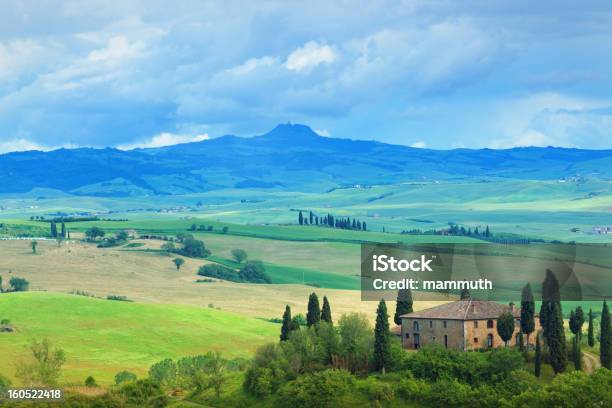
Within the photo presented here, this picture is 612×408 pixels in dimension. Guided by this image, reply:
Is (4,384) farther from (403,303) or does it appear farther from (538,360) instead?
(538,360)

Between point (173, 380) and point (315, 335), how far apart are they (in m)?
24.6

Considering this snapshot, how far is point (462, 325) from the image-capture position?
12562cm

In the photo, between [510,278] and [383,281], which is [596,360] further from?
[383,281]

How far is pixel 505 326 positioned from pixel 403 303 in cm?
1408

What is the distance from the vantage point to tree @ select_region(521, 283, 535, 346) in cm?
12462

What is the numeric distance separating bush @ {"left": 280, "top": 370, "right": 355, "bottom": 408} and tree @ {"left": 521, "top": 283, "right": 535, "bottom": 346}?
2076 cm

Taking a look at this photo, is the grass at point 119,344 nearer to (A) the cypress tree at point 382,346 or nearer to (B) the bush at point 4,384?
(B) the bush at point 4,384

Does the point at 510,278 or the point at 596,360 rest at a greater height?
the point at 510,278

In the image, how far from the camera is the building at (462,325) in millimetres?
126125

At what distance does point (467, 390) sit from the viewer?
11738 centimetres

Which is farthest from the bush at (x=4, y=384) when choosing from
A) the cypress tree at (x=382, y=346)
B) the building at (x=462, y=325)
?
the building at (x=462, y=325)

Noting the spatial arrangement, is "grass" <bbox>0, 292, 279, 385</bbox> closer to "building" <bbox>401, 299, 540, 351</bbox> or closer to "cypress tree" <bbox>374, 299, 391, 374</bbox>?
"cypress tree" <bbox>374, 299, 391, 374</bbox>

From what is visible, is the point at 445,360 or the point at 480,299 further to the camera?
the point at 480,299

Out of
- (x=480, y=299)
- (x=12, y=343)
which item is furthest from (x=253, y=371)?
(x=12, y=343)
